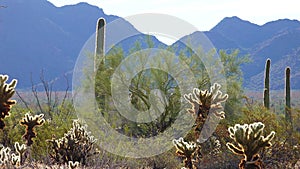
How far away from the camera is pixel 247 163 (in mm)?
5723

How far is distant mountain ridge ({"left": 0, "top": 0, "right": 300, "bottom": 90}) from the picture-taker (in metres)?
122

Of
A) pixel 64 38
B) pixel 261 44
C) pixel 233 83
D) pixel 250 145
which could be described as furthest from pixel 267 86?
pixel 64 38

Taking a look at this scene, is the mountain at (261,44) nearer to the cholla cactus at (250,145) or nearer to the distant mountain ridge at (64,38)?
the distant mountain ridge at (64,38)

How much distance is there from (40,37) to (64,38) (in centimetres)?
954

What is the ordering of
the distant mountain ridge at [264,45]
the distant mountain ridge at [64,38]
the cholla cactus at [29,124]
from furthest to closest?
the distant mountain ridge at [64,38] → the distant mountain ridge at [264,45] → the cholla cactus at [29,124]

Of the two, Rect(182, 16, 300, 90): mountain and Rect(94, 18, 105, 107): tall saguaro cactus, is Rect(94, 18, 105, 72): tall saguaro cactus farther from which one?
Rect(182, 16, 300, 90): mountain

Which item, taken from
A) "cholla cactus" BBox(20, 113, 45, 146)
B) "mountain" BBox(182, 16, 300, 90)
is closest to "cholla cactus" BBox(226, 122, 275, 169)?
"cholla cactus" BBox(20, 113, 45, 146)

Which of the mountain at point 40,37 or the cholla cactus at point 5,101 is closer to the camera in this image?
the cholla cactus at point 5,101

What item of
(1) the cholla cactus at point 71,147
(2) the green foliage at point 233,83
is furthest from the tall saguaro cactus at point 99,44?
(1) the cholla cactus at point 71,147

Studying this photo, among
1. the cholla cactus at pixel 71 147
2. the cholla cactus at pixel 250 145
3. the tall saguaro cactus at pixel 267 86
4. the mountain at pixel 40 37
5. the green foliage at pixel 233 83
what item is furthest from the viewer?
the mountain at pixel 40 37

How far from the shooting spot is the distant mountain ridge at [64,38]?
121562 millimetres

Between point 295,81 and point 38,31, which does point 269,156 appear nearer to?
point 295,81

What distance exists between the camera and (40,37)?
499ft

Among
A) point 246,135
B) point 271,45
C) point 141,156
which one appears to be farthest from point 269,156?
point 271,45
